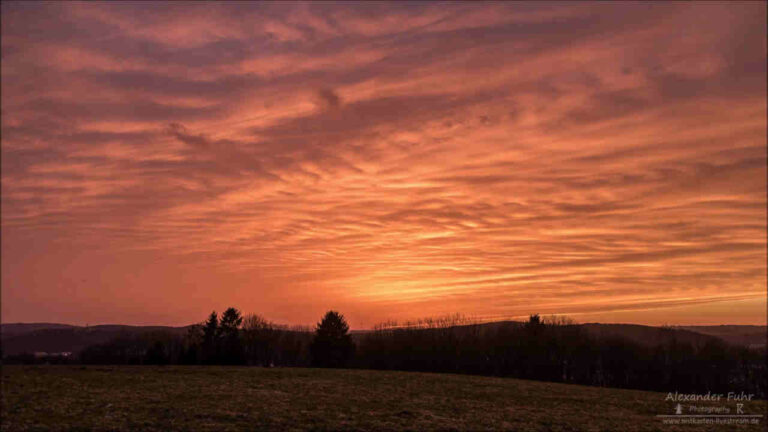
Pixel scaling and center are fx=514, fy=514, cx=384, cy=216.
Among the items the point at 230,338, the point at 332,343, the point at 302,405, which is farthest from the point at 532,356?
the point at 302,405

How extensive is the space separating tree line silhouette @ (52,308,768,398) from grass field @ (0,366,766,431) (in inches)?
1995

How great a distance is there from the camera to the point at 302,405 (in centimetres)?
3094

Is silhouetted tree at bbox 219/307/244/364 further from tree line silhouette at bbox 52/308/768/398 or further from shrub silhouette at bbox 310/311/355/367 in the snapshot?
shrub silhouette at bbox 310/311/355/367

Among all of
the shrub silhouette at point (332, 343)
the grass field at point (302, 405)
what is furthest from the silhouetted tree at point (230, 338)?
the grass field at point (302, 405)

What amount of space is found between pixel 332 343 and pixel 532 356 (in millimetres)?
40348

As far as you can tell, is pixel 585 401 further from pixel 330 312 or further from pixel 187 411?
pixel 330 312

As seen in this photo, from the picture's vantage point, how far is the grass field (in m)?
25.4

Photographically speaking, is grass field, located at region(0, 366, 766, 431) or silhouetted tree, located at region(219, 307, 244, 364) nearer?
grass field, located at region(0, 366, 766, 431)

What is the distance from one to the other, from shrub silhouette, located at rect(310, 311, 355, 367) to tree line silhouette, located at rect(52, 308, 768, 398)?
189mm

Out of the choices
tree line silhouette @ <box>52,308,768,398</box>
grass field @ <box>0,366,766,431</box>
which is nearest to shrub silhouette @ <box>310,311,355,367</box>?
tree line silhouette @ <box>52,308,768,398</box>

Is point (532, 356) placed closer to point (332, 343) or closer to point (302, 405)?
point (332, 343)

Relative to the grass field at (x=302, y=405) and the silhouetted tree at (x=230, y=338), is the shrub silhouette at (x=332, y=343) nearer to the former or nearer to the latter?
the silhouetted tree at (x=230, y=338)

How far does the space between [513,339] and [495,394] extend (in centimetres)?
7364

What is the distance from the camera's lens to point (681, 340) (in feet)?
422
